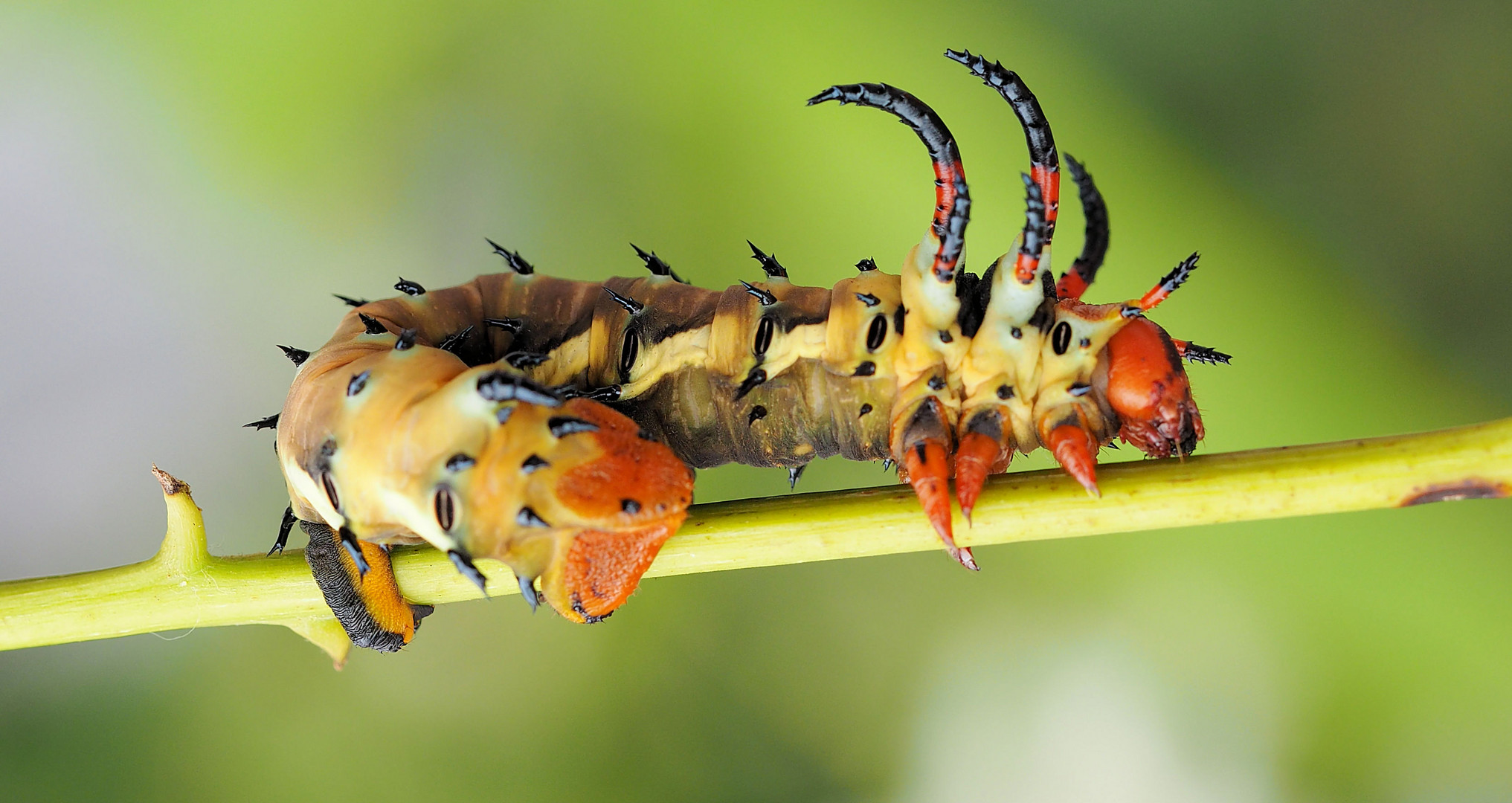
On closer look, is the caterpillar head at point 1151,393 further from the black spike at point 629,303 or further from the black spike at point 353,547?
the black spike at point 353,547

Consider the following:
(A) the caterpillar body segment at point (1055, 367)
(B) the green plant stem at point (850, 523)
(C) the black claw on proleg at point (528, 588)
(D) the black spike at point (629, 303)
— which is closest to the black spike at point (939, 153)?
(A) the caterpillar body segment at point (1055, 367)

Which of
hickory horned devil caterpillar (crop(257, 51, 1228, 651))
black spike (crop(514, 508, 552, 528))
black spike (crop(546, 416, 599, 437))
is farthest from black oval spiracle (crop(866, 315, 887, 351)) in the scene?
black spike (crop(514, 508, 552, 528))

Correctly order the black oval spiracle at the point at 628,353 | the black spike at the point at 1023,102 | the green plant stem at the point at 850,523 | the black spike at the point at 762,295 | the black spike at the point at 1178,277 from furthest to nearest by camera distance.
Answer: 1. the black oval spiracle at the point at 628,353
2. the black spike at the point at 762,295
3. the black spike at the point at 1178,277
4. the black spike at the point at 1023,102
5. the green plant stem at the point at 850,523

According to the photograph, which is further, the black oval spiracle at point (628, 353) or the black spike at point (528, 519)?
the black oval spiracle at point (628, 353)

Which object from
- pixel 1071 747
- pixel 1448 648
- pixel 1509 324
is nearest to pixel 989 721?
pixel 1071 747

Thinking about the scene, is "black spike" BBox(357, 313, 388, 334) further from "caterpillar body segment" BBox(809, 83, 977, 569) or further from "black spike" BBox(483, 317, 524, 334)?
"caterpillar body segment" BBox(809, 83, 977, 569)

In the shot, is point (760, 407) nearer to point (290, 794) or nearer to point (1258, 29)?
point (1258, 29)
